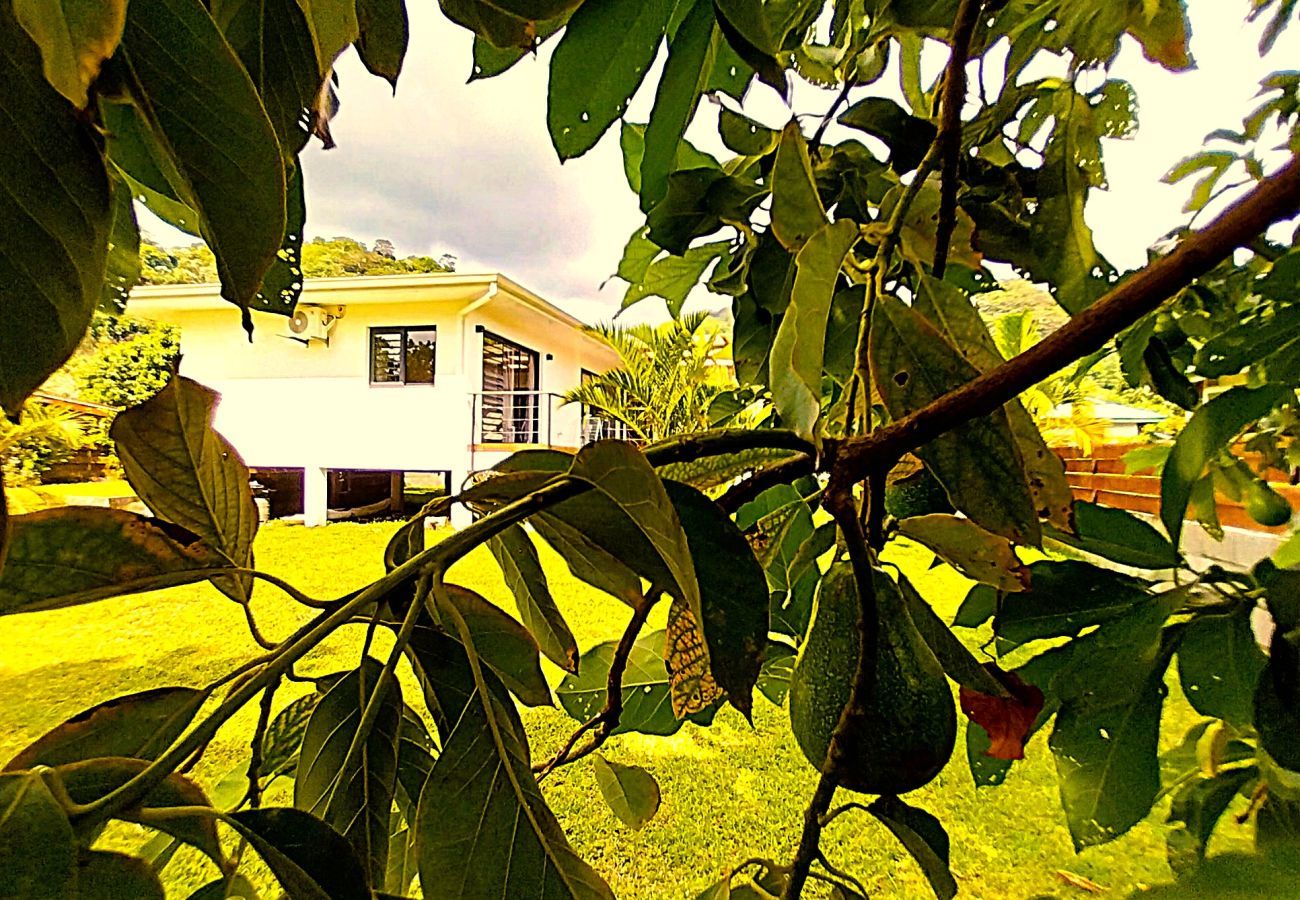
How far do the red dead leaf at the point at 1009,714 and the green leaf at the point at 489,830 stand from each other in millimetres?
204

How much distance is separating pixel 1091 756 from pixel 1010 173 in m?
0.39

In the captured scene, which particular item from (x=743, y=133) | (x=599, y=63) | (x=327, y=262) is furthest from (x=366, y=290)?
(x=599, y=63)

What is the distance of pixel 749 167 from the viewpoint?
0.54 metres

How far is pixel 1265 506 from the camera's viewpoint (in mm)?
624

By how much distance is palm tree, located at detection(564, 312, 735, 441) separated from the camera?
3.72m

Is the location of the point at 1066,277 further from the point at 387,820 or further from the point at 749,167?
the point at 387,820

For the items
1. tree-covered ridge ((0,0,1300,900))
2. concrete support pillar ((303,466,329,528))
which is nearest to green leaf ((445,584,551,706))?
tree-covered ridge ((0,0,1300,900))

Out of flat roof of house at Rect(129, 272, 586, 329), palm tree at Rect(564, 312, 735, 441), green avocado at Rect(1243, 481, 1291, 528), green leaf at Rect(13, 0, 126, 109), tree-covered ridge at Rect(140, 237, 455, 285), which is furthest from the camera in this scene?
tree-covered ridge at Rect(140, 237, 455, 285)

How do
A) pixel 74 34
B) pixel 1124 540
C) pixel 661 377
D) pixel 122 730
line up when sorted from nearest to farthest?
pixel 74 34 < pixel 122 730 < pixel 1124 540 < pixel 661 377

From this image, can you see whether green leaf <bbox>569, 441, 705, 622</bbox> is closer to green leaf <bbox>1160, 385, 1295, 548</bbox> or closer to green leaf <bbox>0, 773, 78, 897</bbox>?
green leaf <bbox>0, 773, 78, 897</bbox>

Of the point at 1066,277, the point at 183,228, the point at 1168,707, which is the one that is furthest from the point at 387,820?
the point at 1168,707

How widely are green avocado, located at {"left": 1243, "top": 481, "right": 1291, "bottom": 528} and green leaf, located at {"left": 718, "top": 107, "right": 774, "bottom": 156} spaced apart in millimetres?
558

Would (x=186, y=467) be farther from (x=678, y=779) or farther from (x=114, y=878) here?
(x=678, y=779)

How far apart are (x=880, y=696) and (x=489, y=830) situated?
A: 0.53ft
